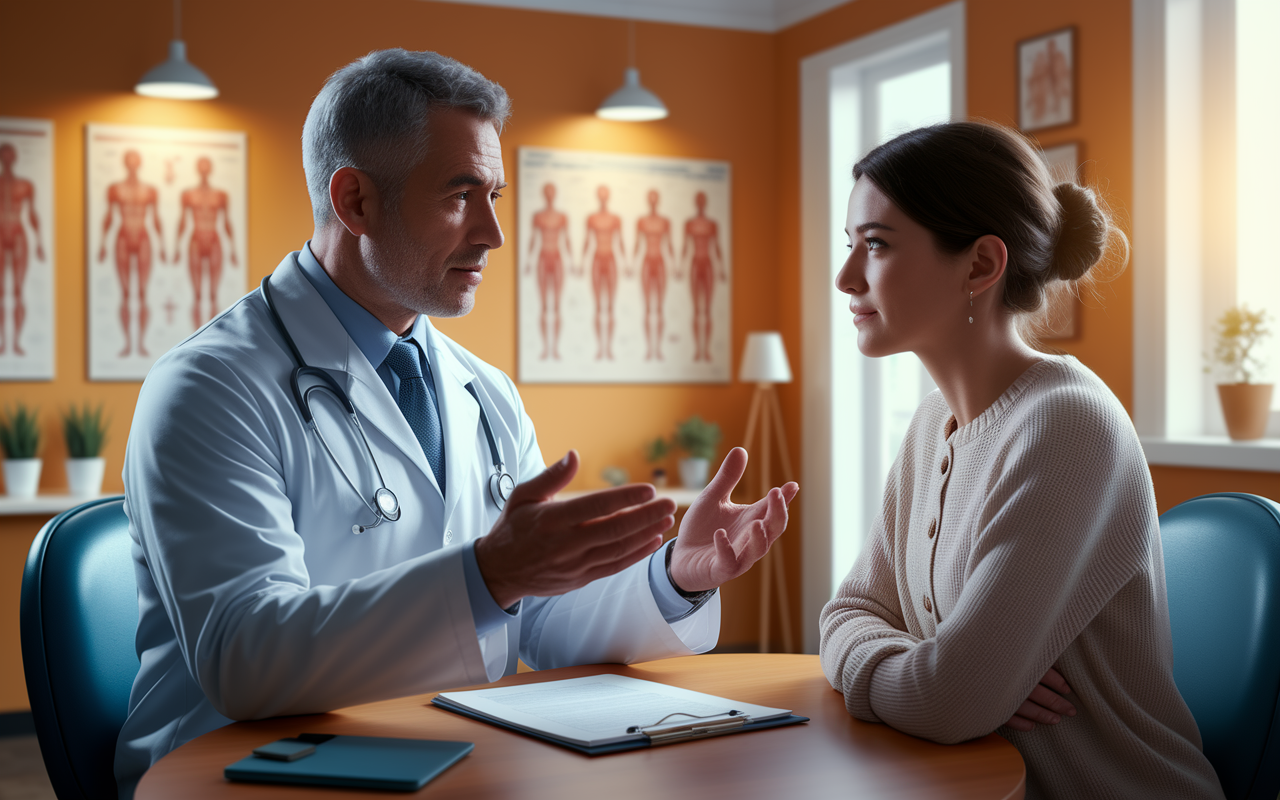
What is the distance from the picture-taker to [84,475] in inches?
164

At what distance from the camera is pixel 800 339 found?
527 cm

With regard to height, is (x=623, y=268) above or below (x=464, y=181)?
above

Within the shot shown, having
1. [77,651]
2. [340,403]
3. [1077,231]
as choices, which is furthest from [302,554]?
[1077,231]

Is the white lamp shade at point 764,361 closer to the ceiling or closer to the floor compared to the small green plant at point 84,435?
closer to the ceiling

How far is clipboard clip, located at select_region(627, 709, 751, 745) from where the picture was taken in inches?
48.2

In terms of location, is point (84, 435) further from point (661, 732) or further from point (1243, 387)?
point (1243, 387)

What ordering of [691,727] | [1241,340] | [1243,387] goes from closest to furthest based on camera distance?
[691,727], [1243,387], [1241,340]

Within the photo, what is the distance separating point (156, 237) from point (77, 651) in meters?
3.28

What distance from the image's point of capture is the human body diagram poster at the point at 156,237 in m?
4.35

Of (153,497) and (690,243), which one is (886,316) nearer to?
(153,497)

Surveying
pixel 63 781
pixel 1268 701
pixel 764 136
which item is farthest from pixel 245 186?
pixel 1268 701

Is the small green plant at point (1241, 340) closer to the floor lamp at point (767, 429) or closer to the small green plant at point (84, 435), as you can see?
the floor lamp at point (767, 429)

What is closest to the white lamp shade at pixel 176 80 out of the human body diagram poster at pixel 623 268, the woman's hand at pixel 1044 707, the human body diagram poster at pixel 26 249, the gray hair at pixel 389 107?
the human body diagram poster at pixel 26 249

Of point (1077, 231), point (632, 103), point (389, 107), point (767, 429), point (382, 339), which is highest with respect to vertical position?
point (632, 103)
